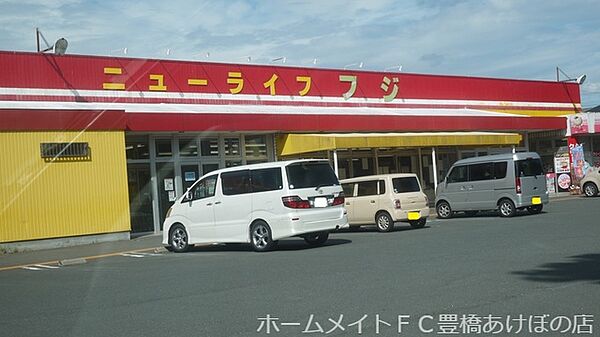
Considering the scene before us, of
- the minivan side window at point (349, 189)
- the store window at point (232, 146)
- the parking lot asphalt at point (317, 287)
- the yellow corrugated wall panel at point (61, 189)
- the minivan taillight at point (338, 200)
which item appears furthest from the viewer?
the store window at point (232, 146)

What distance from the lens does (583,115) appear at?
33.2 m

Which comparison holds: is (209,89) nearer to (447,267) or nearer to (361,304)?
(447,267)

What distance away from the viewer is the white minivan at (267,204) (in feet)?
49.1

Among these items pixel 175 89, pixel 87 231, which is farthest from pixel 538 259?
pixel 175 89

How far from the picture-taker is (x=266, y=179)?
50.2 ft

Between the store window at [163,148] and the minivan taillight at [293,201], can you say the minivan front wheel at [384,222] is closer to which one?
the minivan taillight at [293,201]

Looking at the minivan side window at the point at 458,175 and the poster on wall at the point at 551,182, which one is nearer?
the minivan side window at the point at 458,175

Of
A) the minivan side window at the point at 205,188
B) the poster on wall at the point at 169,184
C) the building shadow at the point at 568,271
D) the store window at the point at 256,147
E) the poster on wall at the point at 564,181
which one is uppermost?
the store window at the point at 256,147

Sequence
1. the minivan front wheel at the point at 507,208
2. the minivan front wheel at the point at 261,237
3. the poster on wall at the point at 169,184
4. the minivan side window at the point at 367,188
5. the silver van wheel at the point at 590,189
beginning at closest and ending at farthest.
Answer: the minivan front wheel at the point at 261,237
the minivan side window at the point at 367,188
the minivan front wheel at the point at 507,208
the poster on wall at the point at 169,184
the silver van wheel at the point at 590,189

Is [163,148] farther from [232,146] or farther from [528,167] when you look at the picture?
[528,167]

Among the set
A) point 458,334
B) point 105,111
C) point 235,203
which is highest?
point 105,111

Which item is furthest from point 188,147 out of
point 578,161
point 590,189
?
point 578,161

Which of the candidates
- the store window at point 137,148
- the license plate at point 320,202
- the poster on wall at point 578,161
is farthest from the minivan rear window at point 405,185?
the poster on wall at point 578,161

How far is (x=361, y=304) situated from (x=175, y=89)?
16.7 m
